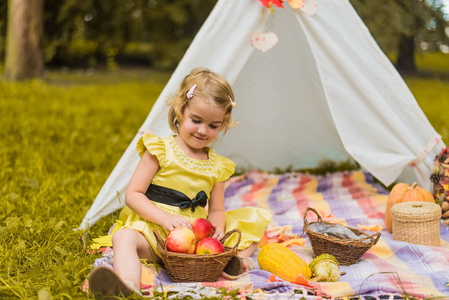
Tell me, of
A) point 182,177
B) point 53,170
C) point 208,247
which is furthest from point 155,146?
point 53,170

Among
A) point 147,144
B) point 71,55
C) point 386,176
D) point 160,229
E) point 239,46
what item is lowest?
point 71,55

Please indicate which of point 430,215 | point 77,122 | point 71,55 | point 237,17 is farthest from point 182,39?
point 430,215

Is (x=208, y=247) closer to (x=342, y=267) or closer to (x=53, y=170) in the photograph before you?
(x=342, y=267)

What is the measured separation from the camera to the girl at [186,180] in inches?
105

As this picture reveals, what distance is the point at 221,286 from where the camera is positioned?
2449 millimetres

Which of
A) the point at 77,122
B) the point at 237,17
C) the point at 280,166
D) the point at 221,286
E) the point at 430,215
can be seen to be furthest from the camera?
the point at 77,122

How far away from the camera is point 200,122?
8.99ft

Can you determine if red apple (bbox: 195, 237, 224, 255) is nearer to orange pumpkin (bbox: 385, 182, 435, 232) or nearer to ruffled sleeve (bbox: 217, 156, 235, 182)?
ruffled sleeve (bbox: 217, 156, 235, 182)

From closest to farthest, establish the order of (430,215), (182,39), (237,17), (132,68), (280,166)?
1. (430,215)
2. (237,17)
3. (280,166)
4. (182,39)
5. (132,68)

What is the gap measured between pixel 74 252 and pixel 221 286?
922 mm

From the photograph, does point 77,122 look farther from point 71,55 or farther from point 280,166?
point 71,55

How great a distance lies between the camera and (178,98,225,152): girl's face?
2691mm

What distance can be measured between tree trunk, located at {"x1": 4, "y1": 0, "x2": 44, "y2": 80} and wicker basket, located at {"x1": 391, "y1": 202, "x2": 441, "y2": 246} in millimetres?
7788

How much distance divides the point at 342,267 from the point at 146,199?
3.62 feet
